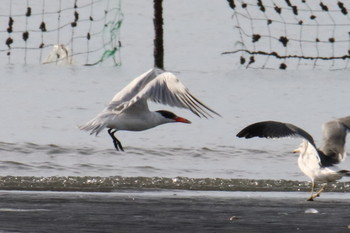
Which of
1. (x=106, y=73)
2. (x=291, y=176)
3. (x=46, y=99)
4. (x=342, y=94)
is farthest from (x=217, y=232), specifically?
(x=106, y=73)

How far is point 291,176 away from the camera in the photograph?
600 inches

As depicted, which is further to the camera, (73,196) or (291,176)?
(291,176)

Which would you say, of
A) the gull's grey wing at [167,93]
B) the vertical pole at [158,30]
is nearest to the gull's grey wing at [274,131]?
the gull's grey wing at [167,93]

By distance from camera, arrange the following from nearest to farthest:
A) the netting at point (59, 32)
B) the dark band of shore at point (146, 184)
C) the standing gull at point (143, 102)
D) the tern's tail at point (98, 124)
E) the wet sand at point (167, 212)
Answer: the wet sand at point (167, 212), the standing gull at point (143, 102), the dark band of shore at point (146, 184), the tern's tail at point (98, 124), the netting at point (59, 32)

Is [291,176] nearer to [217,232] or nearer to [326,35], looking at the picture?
[217,232]

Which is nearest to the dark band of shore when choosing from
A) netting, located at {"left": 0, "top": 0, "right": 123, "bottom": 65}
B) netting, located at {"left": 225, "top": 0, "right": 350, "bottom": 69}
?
netting, located at {"left": 0, "top": 0, "right": 123, "bottom": 65}

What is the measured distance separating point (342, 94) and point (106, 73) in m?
5.27

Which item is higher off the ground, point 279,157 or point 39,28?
point 39,28

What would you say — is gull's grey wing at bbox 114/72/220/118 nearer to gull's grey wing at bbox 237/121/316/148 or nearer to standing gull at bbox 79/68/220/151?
standing gull at bbox 79/68/220/151

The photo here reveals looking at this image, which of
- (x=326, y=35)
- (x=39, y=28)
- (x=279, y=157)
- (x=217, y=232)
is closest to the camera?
(x=217, y=232)

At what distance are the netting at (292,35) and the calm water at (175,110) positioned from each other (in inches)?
21.5

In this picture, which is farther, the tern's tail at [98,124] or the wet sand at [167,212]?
the tern's tail at [98,124]

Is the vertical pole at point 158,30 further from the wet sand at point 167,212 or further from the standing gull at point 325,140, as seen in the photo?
the wet sand at point 167,212

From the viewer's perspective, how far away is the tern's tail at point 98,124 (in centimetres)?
1312
